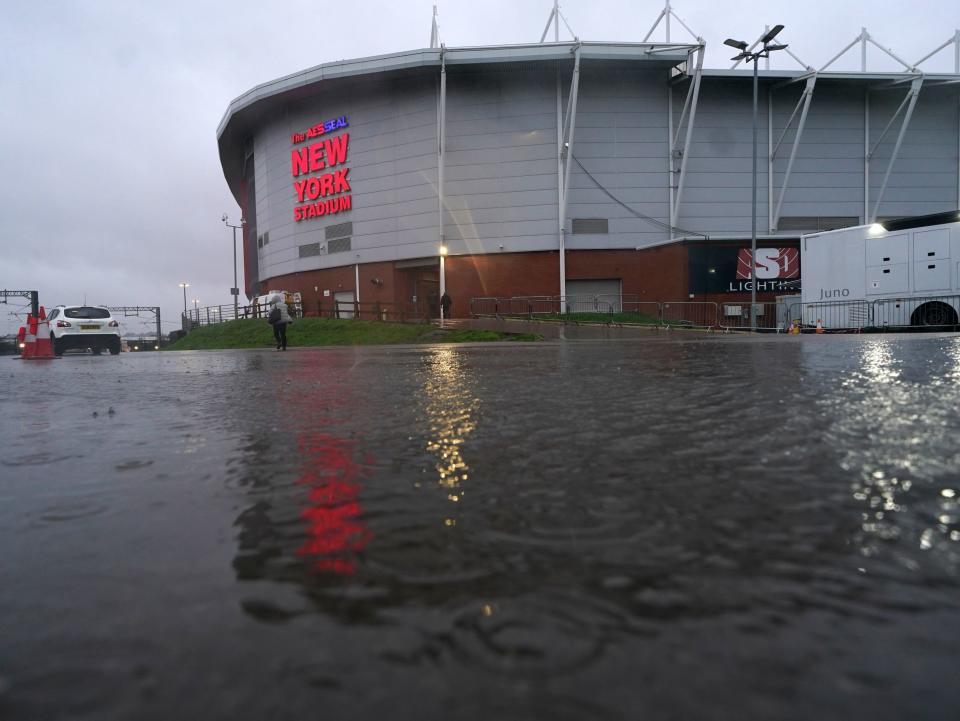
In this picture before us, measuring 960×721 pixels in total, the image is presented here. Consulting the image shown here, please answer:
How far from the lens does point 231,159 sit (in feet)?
159

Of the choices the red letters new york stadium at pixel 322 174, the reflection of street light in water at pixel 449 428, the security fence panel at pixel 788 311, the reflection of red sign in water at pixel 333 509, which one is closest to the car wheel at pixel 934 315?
the security fence panel at pixel 788 311

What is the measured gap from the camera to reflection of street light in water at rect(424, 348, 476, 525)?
1905mm

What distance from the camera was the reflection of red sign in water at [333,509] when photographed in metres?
1.27

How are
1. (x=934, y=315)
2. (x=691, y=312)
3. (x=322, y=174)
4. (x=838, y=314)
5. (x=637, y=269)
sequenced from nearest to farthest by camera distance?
1. (x=934, y=315)
2. (x=838, y=314)
3. (x=691, y=312)
4. (x=637, y=269)
5. (x=322, y=174)

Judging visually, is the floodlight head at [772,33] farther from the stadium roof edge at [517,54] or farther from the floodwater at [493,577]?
the floodwater at [493,577]

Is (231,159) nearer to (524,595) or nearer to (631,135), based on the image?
(631,135)

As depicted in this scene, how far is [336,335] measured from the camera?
2639cm

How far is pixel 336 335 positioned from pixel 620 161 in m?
17.8

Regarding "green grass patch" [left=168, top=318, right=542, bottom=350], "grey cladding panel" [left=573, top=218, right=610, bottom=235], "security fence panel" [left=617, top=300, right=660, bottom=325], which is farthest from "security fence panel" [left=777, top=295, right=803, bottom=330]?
"green grass patch" [left=168, top=318, right=542, bottom=350]

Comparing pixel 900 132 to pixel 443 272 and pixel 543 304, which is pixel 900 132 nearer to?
pixel 543 304

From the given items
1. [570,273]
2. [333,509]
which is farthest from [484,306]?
[333,509]

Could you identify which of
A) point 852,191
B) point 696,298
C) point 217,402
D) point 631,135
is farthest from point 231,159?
point 217,402

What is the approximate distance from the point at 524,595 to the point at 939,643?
23.7 inches

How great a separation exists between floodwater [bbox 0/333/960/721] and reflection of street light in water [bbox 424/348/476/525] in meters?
0.03
